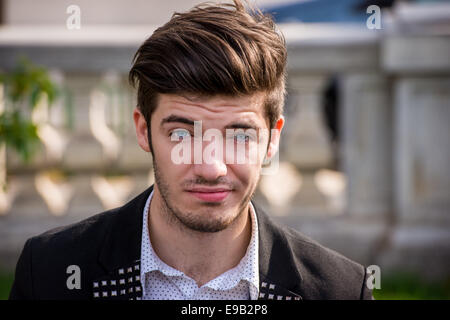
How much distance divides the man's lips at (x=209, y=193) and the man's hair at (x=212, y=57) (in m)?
0.38

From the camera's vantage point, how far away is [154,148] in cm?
284

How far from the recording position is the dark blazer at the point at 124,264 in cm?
289

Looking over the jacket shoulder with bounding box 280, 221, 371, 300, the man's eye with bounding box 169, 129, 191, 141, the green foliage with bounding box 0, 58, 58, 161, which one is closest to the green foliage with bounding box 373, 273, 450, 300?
the jacket shoulder with bounding box 280, 221, 371, 300

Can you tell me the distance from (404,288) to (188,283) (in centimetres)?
353

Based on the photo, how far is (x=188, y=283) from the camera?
2.97m

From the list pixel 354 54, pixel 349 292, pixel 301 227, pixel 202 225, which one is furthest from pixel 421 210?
pixel 202 225

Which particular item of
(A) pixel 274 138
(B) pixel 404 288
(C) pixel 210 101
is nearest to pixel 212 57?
(C) pixel 210 101

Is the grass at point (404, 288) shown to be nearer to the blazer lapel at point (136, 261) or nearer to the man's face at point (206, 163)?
the blazer lapel at point (136, 261)

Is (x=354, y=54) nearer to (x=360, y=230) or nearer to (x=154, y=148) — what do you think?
(x=360, y=230)

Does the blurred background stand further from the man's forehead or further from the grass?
the man's forehead

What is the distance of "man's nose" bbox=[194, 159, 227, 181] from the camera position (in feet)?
8.84

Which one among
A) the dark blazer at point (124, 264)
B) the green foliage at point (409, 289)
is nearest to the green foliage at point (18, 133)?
the dark blazer at point (124, 264)

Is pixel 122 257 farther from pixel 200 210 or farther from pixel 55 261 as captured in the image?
pixel 200 210

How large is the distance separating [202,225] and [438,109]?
4062mm
